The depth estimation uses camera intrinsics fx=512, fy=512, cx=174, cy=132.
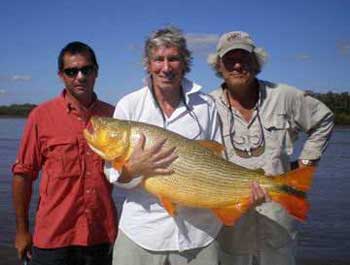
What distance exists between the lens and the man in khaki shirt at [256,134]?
5.36 metres

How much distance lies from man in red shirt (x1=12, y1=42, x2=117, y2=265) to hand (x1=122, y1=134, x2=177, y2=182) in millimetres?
819

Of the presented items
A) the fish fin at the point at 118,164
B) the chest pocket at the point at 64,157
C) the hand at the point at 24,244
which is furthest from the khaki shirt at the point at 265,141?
the hand at the point at 24,244

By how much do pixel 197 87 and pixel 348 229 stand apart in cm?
948

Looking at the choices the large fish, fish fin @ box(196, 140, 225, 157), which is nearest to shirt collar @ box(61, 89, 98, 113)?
the large fish

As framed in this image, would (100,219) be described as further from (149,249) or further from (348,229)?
(348,229)

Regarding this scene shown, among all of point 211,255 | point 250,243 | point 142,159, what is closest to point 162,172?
point 142,159

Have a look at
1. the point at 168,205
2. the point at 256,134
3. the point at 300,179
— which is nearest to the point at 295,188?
the point at 300,179

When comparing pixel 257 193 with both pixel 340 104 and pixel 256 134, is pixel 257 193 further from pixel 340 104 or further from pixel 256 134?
pixel 340 104

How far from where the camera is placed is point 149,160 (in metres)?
4.44

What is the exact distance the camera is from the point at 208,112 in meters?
4.91

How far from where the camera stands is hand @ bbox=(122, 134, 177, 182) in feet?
14.6

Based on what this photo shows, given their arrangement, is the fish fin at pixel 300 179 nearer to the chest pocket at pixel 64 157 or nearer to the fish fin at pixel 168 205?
the fish fin at pixel 168 205

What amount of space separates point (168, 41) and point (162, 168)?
1144mm

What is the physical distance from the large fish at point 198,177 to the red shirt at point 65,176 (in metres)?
0.52
